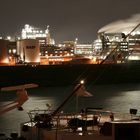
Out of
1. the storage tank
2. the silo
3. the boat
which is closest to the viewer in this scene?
the boat

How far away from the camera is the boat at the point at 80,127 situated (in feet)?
24.8

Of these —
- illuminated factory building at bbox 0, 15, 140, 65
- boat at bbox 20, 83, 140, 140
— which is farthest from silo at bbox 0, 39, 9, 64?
boat at bbox 20, 83, 140, 140

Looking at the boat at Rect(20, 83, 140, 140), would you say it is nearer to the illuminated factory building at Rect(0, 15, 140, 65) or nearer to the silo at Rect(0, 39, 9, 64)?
the illuminated factory building at Rect(0, 15, 140, 65)

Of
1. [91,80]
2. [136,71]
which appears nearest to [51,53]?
[136,71]

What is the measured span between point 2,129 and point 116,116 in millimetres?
8423

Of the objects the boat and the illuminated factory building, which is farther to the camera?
the illuminated factory building

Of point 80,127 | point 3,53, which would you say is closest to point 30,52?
point 3,53

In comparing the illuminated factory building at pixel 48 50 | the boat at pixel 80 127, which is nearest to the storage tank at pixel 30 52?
the illuminated factory building at pixel 48 50

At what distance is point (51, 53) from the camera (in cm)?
9225

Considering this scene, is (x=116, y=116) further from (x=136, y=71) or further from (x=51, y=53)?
(x=51, y=53)

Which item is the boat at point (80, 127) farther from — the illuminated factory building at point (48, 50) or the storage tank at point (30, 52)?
the storage tank at point (30, 52)

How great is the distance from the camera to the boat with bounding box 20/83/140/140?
757 cm

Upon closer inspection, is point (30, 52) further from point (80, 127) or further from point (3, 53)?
point (80, 127)

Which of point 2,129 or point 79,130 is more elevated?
point 79,130
